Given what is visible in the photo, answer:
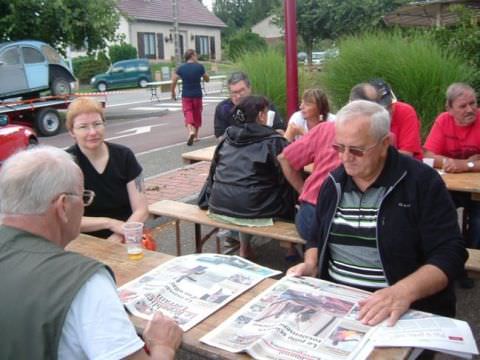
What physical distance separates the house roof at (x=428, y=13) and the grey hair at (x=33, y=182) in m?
9.61

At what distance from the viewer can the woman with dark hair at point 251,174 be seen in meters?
3.87

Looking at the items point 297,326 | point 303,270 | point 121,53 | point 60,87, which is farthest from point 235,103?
point 121,53

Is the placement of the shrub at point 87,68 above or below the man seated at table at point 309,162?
above

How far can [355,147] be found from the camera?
2.29 meters

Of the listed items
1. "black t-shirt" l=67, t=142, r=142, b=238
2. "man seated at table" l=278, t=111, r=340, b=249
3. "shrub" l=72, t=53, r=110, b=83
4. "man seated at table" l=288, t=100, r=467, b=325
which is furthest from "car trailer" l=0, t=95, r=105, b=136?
"shrub" l=72, t=53, r=110, b=83

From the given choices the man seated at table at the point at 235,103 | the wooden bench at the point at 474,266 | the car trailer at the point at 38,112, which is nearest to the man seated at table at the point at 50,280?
the wooden bench at the point at 474,266

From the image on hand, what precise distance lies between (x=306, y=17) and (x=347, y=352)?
32.9 meters

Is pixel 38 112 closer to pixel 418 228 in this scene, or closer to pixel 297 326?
pixel 418 228

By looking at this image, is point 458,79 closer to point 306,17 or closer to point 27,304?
point 27,304

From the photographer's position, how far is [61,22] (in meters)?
15.9

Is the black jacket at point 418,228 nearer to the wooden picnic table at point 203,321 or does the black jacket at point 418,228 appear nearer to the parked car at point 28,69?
the wooden picnic table at point 203,321

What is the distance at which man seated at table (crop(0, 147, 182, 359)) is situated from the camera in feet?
4.63

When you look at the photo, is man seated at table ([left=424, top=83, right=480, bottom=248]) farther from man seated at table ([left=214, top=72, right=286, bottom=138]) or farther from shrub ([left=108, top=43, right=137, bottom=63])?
shrub ([left=108, top=43, right=137, bottom=63])

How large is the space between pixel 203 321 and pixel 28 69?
14009 millimetres
